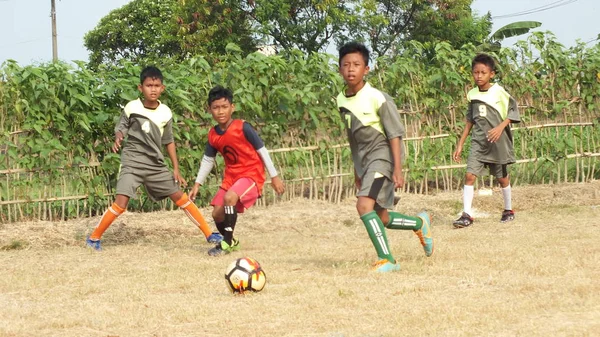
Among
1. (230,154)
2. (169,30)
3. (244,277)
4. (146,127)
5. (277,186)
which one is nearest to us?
(244,277)

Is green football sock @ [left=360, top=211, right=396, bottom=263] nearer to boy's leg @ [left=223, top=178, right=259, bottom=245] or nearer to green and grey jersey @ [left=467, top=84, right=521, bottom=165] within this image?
boy's leg @ [left=223, top=178, right=259, bottom=245]

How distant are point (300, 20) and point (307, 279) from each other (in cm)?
2783

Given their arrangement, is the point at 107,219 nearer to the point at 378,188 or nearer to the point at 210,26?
the point at 378,188

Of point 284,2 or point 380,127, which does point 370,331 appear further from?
point 284,2

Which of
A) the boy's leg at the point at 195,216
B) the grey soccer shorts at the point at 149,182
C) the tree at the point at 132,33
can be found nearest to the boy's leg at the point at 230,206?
the boy's leg at the point at 195,216

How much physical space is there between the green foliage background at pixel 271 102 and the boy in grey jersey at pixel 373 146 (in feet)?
12.2

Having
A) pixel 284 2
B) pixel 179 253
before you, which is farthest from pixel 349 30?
pixel 179 253

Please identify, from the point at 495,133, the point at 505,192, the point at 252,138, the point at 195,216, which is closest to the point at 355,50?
the point at 252,138

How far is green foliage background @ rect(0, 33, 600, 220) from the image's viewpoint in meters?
9.98

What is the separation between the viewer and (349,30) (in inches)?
1347

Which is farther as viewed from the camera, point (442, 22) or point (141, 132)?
point (442, 22)

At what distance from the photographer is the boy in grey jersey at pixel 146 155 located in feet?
28.8

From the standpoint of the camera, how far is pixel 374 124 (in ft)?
23.3

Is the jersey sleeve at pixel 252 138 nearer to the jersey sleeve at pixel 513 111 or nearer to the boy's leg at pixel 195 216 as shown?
the boy's leg at pixel 195 216
